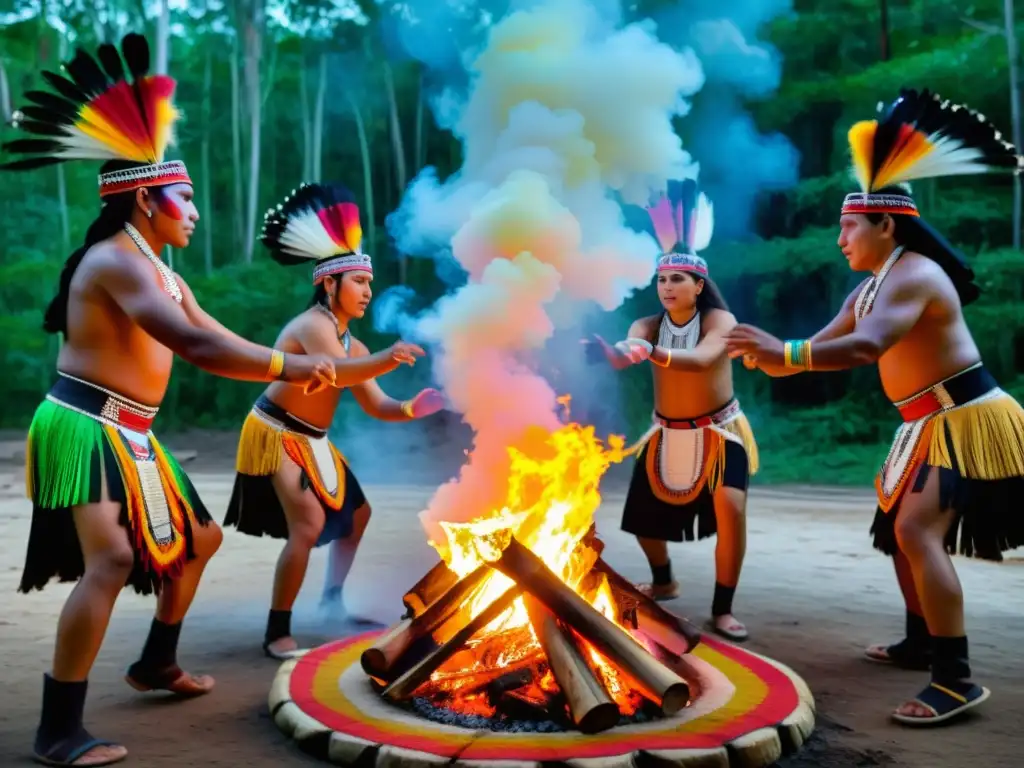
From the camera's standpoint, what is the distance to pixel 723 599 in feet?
13.2

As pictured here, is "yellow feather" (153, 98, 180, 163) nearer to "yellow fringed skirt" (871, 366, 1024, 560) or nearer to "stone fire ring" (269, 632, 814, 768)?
"stone fire ring" (269, 632, 814, 768)

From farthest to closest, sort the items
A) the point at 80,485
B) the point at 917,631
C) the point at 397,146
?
the point at 397,146
the point at 917,631
the point at 80,485

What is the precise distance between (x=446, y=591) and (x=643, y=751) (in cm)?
99

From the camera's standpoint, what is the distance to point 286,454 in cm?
377

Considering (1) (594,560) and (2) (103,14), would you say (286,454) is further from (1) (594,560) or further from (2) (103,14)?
(2) (103,14)

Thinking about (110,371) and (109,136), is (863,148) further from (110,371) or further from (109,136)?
(110,371)

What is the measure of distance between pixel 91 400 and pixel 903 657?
10.1ft

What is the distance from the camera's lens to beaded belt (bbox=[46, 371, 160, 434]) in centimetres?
267

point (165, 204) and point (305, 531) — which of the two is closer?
point (165, 204)

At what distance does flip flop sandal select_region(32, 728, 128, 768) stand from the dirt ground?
3.2 inches

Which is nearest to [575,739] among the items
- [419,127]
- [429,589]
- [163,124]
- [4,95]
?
[429,589]

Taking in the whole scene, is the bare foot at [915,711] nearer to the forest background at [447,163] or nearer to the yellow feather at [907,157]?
the yellow feather at [907,157]

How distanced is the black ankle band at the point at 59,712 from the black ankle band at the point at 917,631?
2960 mm

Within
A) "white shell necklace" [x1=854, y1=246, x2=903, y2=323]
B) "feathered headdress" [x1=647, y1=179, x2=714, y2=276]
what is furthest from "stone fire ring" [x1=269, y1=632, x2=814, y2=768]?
"feathered headdress" [x1=647, y1=179, x2=714, y2=276]
